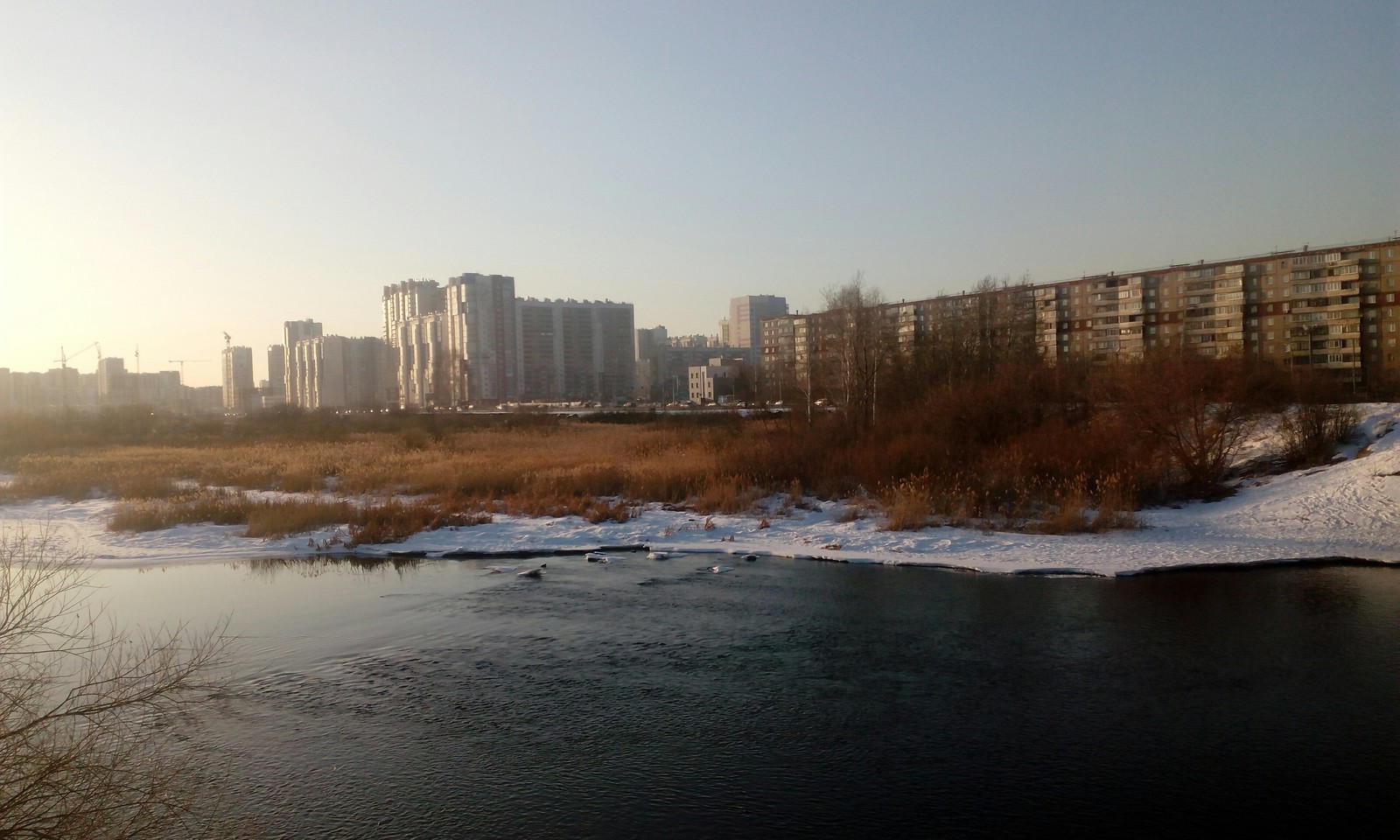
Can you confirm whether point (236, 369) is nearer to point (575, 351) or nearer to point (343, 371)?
point (343, 371)

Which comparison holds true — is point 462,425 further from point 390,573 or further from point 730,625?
point 730,625

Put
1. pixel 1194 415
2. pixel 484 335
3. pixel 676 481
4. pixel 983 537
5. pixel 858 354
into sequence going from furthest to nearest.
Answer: pixel 484 335, pixel 858 354, pixel 676 481, pixel 1194 415, pixel 983 537

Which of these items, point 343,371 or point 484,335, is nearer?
point 484,335

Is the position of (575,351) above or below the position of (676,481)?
above

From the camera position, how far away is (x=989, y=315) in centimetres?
4225

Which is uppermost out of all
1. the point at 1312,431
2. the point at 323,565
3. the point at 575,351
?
the point at 575,351

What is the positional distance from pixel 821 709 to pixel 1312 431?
19316mm

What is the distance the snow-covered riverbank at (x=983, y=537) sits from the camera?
1427cm

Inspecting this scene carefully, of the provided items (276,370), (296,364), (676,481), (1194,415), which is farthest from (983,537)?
(276,370)

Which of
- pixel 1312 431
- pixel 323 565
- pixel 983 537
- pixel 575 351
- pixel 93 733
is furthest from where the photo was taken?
pixel 575 351

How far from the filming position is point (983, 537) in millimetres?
16094

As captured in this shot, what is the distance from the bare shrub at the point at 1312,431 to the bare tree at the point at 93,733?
22760mm

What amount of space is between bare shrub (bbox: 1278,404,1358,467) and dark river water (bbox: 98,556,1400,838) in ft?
31.7

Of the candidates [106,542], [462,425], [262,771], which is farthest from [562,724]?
[462,425]
